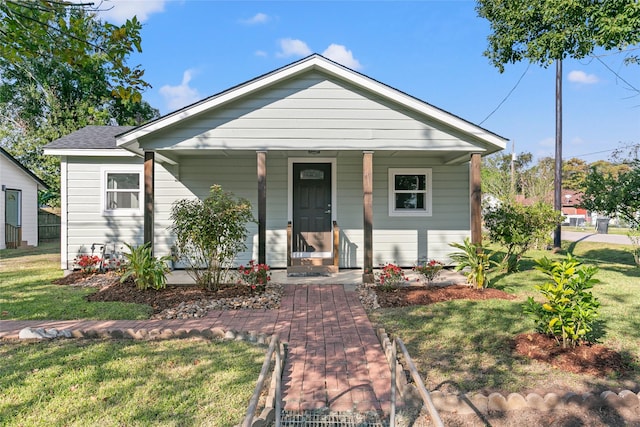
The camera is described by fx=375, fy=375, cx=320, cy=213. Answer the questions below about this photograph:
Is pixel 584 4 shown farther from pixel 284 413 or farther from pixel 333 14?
pixel 284 413

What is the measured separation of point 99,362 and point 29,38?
11.1ft

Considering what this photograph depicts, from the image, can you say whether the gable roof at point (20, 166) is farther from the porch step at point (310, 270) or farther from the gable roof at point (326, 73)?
the porch step at point (310, 270)

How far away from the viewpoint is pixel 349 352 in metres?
4.09

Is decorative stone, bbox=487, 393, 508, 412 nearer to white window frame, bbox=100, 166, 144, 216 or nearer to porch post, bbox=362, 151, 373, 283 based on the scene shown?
porch post, bbox=362, 151, 373, 283

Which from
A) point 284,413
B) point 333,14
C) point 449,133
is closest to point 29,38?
point 284,413

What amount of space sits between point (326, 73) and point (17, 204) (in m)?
15.4

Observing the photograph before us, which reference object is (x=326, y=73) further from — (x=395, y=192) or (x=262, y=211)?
(x=395, y=192)

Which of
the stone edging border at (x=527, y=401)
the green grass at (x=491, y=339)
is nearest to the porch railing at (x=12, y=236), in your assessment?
the green grass at (x=491, y=339)

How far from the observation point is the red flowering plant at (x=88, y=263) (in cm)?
856

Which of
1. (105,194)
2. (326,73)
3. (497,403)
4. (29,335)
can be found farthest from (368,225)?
(105,194)

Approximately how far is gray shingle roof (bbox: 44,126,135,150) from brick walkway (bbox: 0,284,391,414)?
17.4 ft

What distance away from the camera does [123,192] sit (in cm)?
954

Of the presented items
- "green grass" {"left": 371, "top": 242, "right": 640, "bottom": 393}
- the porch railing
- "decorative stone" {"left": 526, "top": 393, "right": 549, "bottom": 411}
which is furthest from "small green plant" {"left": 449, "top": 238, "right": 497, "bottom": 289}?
the porch railing

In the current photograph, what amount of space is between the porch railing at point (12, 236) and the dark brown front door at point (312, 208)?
13228 millimetres
